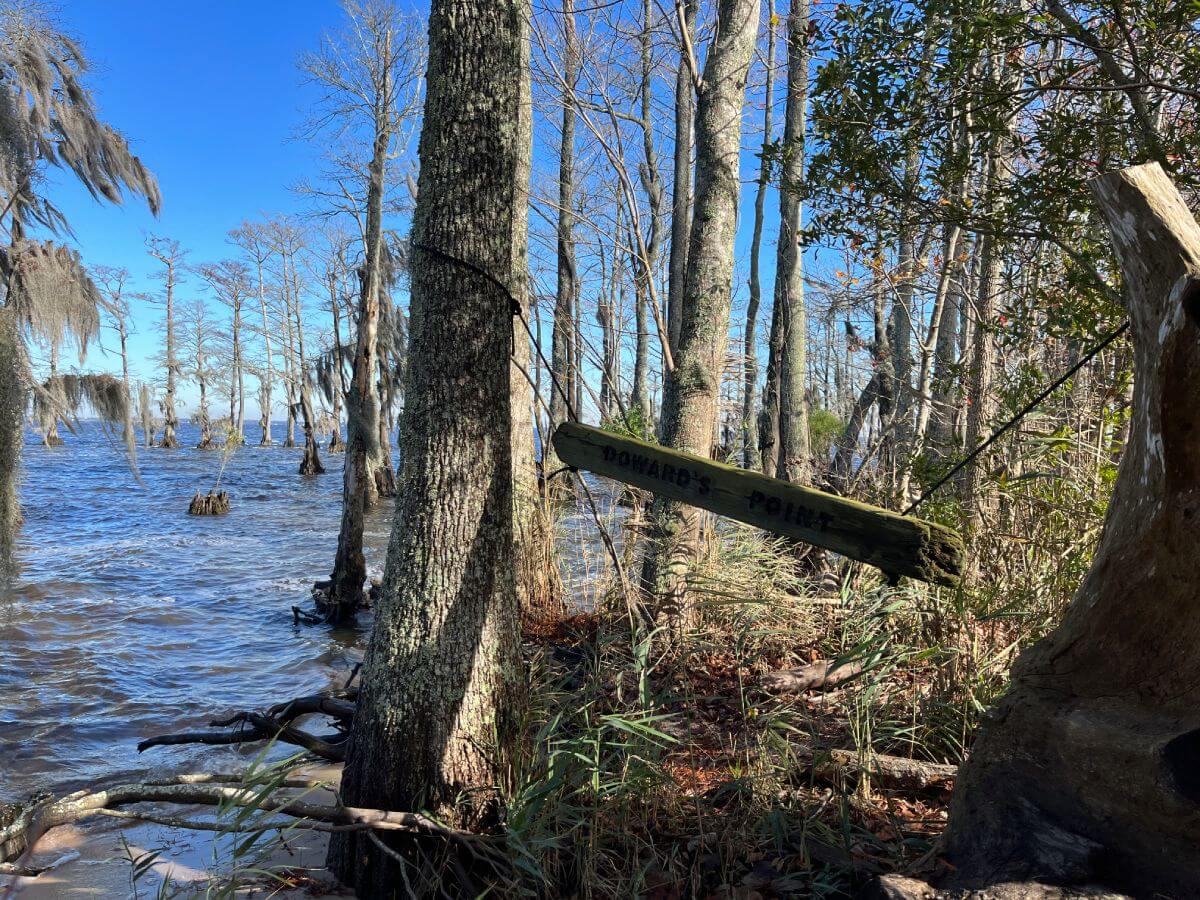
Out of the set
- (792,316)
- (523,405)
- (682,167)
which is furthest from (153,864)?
(682,167)

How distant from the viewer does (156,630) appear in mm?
7664

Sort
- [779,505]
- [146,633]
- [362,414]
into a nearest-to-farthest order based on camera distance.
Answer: [779,505] → [146,633] → [362,414]

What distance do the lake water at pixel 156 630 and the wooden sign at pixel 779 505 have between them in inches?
94.7

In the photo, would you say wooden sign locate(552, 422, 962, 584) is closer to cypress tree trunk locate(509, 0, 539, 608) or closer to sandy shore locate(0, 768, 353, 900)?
sandy shore locate(0, 768, 353, 900)

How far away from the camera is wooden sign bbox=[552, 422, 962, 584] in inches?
81.4

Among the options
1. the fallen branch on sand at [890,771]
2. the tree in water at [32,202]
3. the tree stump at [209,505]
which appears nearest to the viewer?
the fallen branch on sand at [890,771]

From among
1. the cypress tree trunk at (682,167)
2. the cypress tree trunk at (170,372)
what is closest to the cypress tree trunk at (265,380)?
the cypress tree trunk at (170,372)

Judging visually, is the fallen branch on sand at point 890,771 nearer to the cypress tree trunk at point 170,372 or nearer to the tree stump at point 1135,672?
the tree stump at point 1135,672

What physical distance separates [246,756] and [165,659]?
2606mm

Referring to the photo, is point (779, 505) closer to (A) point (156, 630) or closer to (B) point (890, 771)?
(B) point (890, 771)

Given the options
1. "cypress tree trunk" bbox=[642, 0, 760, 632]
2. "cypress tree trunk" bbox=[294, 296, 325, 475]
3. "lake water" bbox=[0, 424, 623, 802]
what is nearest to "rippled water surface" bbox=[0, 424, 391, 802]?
"lake water" bbox=[0, 424, 623, 802]

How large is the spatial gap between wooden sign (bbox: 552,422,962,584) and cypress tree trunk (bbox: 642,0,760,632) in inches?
76.7

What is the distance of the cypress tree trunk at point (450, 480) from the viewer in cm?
267

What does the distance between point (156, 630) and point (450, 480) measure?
258 inches
